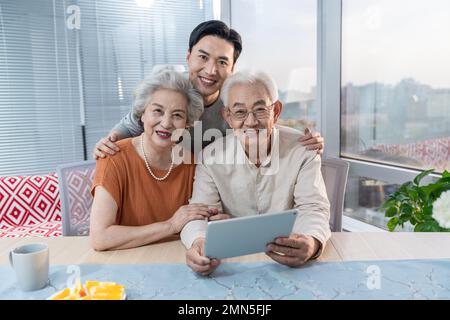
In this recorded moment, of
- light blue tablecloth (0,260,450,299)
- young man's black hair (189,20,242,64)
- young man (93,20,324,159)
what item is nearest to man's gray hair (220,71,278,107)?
young man (93,20,324,159)

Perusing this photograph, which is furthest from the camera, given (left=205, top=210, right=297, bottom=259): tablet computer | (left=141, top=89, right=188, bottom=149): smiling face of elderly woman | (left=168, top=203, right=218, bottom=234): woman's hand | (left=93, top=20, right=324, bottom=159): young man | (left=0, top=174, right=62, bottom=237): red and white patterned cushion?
(left=0, top=174, right=62, bottom=237): red and white patterned cushion

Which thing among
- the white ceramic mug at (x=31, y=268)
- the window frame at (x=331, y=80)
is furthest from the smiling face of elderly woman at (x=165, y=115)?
the window frame at (x=331, y=80)

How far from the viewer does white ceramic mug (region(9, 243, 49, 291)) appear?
864 mm

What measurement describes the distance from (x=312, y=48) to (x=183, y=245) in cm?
189

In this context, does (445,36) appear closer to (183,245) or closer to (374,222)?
(374,222)

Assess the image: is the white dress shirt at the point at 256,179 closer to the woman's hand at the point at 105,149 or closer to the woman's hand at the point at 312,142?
the woman's hand at the point at 312,142

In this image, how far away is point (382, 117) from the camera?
7.52 ft

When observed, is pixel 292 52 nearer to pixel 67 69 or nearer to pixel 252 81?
pixel 252 81

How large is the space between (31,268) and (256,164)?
735 millimetres

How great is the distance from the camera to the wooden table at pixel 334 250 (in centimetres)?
107

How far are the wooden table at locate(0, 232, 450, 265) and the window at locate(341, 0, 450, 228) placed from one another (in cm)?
91

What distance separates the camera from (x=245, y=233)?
88 centimetres

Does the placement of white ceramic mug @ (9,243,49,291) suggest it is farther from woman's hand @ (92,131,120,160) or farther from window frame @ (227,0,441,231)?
window frame @ (227,0,441,231)
